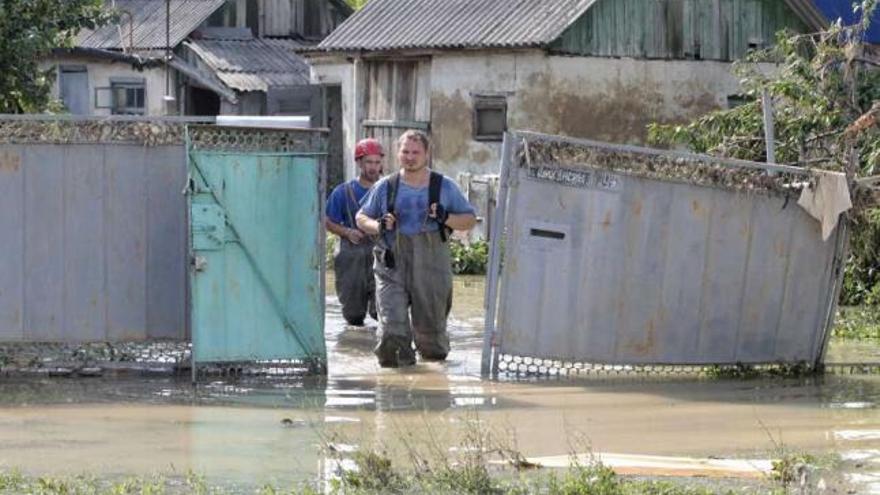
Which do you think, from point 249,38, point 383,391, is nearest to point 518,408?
point 383,391

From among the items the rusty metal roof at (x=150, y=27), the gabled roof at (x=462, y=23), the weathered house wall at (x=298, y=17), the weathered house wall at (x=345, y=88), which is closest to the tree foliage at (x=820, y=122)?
the gabled roof at (x=462, y=23)

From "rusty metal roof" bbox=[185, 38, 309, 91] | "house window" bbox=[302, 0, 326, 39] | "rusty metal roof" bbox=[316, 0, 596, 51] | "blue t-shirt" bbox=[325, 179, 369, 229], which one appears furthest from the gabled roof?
"blue t-shirt" bbox=[325, 179, 369, 229]

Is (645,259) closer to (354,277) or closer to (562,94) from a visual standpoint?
(354,277)

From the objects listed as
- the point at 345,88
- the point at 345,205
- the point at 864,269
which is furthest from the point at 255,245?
the point at 345,88

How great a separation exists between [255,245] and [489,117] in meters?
15.0

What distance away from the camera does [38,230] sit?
12273 mm

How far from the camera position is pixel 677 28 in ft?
89.5

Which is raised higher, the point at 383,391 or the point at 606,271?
the point at 606,271

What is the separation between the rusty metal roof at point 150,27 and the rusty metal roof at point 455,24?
21.2 ft

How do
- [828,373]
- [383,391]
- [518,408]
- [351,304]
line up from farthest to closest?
1. [351,304]
2. [828,373]
3. [383,391]
4. [518,408]

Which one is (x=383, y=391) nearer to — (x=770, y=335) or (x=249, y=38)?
(x=770, y=335)

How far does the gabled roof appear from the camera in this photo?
25.9m

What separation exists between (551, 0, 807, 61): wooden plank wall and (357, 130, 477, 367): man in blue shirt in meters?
13.2

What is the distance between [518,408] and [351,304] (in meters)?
4.37
